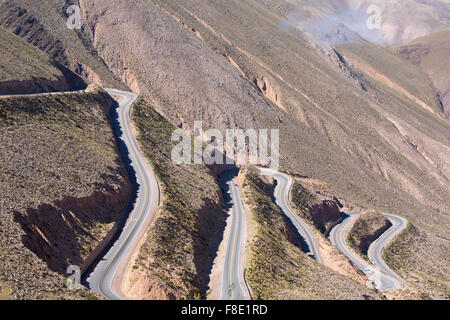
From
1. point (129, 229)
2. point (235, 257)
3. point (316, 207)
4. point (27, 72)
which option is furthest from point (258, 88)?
point (129, 229)

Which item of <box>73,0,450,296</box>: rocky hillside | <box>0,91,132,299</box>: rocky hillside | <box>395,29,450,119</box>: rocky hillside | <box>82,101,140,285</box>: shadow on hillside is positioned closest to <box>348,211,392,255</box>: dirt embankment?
<box>73,0,450,296</box>: rocky hillside

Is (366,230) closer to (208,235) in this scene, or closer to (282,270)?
(282,270)

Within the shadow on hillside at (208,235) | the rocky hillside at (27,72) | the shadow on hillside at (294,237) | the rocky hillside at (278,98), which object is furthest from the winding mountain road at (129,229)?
the rocky hillside at (278,98)

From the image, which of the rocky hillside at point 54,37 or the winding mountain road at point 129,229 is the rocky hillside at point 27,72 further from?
the rocky hillside at point 54,37

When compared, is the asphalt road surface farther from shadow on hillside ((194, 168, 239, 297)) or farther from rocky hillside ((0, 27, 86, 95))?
rocky hillside ((0, 27, 86, 95))

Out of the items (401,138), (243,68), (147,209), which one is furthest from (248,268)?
(401,138)

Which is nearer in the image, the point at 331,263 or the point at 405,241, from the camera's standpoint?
the point at 331,263

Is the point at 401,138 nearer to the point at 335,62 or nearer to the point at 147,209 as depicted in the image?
the point at 335,62

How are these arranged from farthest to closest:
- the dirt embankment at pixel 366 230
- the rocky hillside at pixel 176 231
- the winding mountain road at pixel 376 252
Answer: the dirt embankment at pixel 366 230, the winding mountain road at pixel 376 252, the rocky hillside at pixel 176 231
